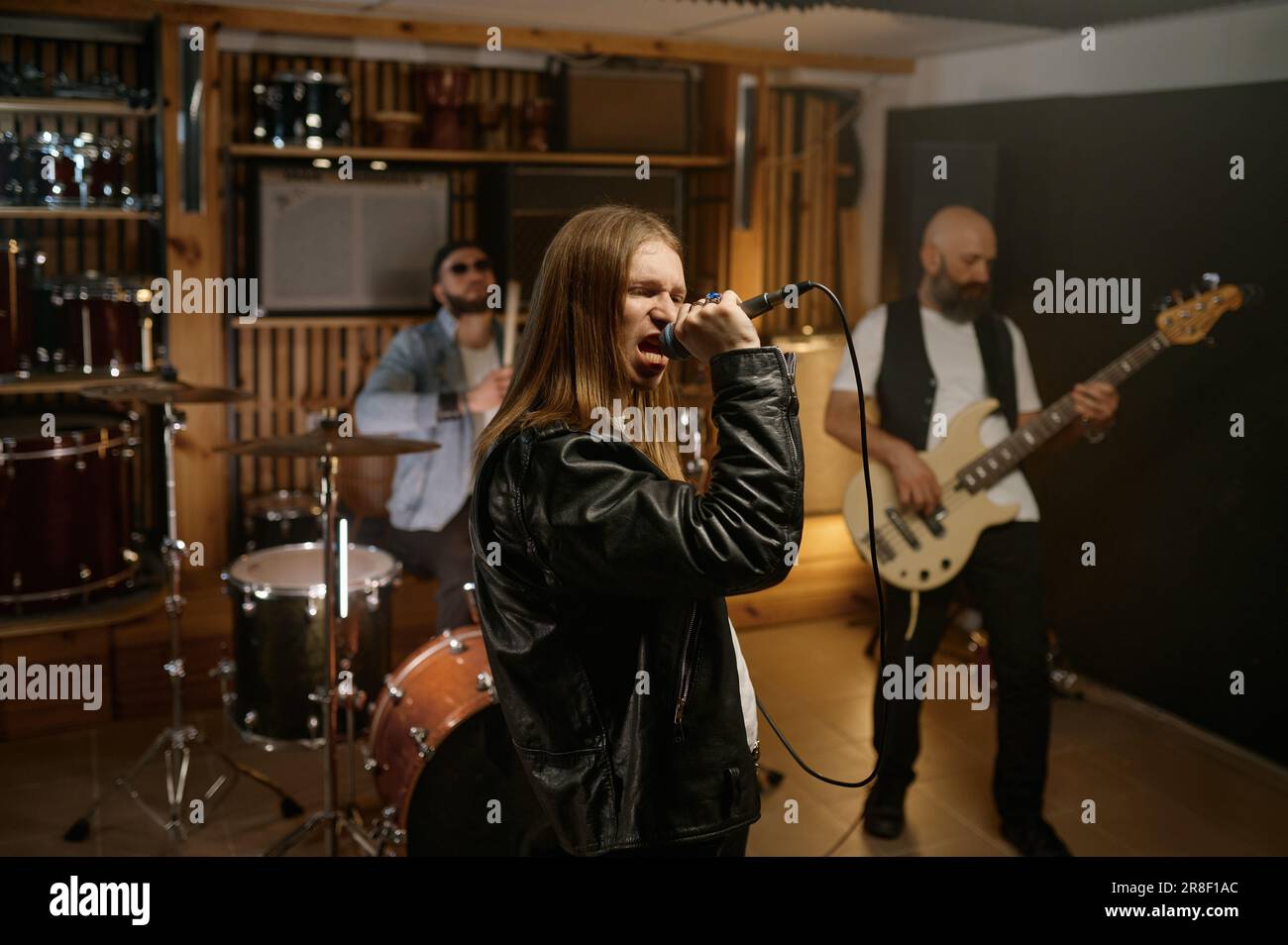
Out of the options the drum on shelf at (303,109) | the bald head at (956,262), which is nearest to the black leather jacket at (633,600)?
the bald head at (956,262)

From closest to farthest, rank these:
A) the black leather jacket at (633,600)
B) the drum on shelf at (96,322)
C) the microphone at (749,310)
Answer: the black leather jacket at (633,600) < the microphone at (749,310) < the drum on shelf at (96,322)

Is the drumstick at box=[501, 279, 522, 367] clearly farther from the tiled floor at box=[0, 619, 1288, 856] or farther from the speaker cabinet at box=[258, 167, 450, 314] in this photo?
the tiled floor at box=[0, 619, 1288, 856]

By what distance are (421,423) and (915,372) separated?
1719 millimetres

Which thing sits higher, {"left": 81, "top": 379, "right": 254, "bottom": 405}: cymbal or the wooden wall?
the wooden wall

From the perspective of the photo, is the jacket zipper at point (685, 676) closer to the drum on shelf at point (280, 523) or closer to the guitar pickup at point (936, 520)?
the guitar pickup at point (936, 520)

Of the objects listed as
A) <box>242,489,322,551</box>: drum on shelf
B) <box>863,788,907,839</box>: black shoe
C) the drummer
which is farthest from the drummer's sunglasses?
<box>863,788,907,839</box>: black shoe

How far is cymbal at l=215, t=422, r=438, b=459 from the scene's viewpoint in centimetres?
330

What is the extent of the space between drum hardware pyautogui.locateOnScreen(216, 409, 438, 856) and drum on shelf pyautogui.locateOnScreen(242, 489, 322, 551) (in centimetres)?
143

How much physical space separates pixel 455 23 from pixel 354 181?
2.49 ft

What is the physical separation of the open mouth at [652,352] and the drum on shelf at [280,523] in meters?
3.21

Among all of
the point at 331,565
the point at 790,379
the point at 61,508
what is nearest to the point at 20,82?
the point at 61,508

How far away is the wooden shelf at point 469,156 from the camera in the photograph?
5.01 meters

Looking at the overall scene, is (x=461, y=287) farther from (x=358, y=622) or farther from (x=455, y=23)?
(x=358, y=622)
